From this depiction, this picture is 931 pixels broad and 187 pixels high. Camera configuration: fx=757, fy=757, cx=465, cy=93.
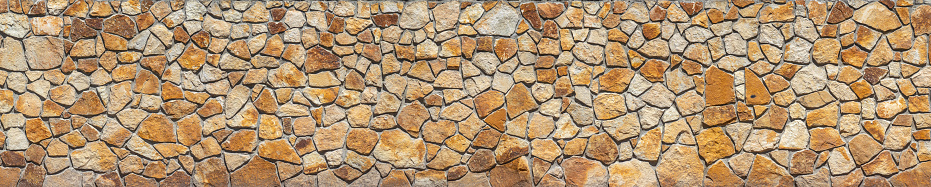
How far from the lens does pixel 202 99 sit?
5.25 m

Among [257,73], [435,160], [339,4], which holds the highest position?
[339,4]

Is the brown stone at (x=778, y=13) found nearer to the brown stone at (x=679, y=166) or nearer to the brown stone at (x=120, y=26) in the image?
the brown stone at (x=679, y=166)

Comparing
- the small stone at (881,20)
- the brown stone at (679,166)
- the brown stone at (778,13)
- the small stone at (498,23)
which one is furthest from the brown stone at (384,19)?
the small stone at (881,20)

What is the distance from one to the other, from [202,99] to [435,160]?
1672 millimetres

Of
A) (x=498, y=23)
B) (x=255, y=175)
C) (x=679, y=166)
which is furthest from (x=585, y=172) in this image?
(x=255, y=175)

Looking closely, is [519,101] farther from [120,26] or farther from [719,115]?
[120,26]

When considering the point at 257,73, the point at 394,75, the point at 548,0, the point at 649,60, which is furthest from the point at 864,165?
the point at 257,73

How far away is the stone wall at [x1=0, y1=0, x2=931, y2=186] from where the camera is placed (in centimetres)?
523

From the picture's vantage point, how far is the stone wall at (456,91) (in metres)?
5.23

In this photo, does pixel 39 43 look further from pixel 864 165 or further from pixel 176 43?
pixel 864 165

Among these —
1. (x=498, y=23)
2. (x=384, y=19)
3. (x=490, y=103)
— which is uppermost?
(x=498, y=23)

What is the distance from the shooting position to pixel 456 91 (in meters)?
5.29

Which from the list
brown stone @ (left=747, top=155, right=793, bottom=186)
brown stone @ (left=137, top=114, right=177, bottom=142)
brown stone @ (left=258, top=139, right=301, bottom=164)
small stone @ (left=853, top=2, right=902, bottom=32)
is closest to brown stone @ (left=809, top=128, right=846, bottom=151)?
brown stone @ (left=747, top=155, right=793, bottom=186)

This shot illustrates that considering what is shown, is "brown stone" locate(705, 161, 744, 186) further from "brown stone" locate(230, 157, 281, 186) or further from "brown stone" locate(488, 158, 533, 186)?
"brown stone" locate(230, 157, 281, 186)
